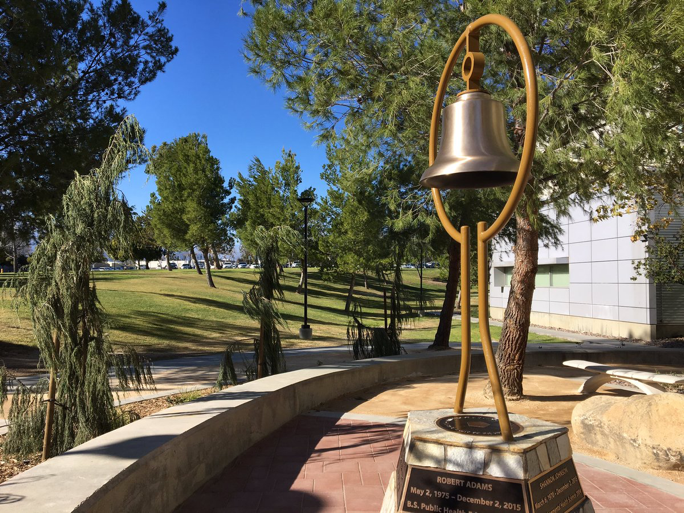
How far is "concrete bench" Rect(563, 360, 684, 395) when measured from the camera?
7.37 m

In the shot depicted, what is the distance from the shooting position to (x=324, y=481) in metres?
4.61

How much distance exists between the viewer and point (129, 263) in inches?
216

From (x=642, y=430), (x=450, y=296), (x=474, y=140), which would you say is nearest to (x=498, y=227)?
(x=474, y=140)

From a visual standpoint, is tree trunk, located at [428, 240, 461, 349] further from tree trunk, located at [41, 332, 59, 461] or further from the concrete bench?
tree trunk, located at [41, 332, 59, 461]

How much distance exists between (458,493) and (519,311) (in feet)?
17.8

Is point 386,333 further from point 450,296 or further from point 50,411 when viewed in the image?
point 50,411

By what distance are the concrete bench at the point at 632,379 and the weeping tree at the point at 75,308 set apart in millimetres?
6954

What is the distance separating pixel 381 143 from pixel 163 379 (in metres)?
6.11

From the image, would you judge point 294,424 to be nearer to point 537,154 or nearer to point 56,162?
point 537,154

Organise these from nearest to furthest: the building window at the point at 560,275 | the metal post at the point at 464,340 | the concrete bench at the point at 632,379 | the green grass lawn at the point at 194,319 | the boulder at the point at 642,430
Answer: the metal post at the point at 464,340 → the boulder at the point at 642,430 → the concrete bench at the point at 632,379 → the green grass lawn at the point at 194,319 → the building window at the point at 560,275

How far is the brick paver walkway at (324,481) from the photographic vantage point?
13.5 feet

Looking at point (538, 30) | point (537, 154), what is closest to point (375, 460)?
point (537, 154)

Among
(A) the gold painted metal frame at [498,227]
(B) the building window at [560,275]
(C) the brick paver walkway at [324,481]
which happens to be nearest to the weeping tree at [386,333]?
(C) the brick paver walkway at [324,481]

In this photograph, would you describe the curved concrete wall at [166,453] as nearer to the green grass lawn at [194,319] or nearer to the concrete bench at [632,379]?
the concrete bench at [632,379]
